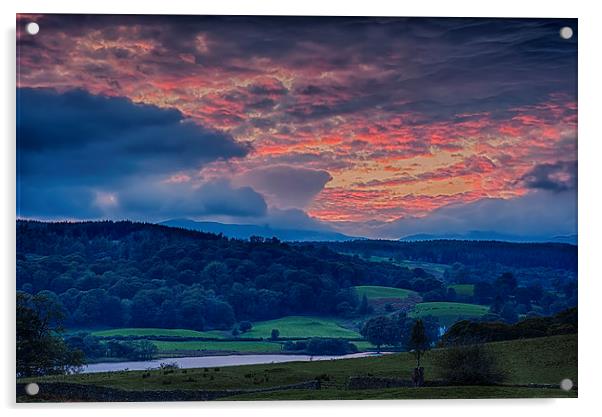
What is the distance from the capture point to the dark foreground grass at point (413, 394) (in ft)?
26.7

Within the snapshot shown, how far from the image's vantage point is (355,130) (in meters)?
8.45

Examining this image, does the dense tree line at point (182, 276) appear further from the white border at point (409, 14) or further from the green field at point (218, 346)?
the white border at point (409, 14)

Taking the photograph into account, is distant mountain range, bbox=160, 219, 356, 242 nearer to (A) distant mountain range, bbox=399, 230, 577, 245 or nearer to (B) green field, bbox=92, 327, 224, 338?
(B) green field, bbox=92, 327, 224, 338

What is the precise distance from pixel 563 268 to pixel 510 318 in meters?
0.59

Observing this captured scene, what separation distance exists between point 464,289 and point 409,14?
2.27 m

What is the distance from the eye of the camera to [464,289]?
28.0ft

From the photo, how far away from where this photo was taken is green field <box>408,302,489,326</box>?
8.45 metres

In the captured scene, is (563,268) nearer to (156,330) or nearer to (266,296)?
(266,296)

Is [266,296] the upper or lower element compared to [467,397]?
upper

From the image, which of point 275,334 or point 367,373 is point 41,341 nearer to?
point 275,334

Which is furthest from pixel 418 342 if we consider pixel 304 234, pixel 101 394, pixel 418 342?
pixel 101 394

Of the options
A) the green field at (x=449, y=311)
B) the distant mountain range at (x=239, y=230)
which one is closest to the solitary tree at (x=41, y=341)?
the distant mountain range at (x=239, y=230)

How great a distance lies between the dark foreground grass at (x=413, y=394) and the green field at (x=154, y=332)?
1.79 ft
